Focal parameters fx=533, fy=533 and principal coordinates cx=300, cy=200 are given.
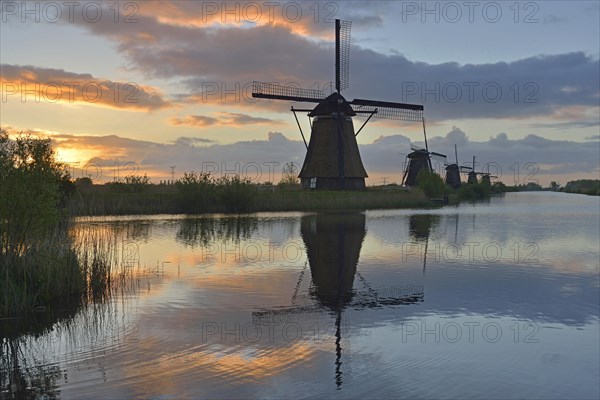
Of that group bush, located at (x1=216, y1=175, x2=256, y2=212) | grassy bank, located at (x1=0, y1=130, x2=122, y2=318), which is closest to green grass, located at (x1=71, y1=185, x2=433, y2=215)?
bush, located at (x1=216, y1=175, x2=256, y2=212)

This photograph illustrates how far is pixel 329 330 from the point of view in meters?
9.80

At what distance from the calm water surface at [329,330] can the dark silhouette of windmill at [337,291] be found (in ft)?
0.21

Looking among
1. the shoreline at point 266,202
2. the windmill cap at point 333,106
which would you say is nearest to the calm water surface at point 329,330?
the shoreline at point 266,202

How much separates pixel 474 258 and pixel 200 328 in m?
12.5

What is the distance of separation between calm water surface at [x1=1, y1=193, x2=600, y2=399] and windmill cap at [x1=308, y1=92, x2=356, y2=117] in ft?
95.4

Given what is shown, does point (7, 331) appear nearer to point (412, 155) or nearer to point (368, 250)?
point (368, 250)

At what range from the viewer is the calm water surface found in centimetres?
723

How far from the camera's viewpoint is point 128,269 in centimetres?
1672

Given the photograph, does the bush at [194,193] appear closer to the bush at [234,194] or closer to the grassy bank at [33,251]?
the bush at [234,194]

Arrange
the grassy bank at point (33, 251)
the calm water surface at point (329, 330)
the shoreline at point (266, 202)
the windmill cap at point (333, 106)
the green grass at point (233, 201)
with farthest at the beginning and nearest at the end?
the windmill cap at point (333, 106) < the green grass at point (233, 201) < the shoreline at point (266, 202) < the grassy bank at point (33, 251) < the calm water surface at point (329, 330)

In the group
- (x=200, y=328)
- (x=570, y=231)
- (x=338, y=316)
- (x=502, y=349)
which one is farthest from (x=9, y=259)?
(x=570, y=231)

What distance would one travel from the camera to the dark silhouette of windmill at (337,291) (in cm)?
1115

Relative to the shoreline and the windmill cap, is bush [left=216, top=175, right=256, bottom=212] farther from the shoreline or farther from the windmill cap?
the windmill cap

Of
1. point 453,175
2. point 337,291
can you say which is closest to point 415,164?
point 453,175
